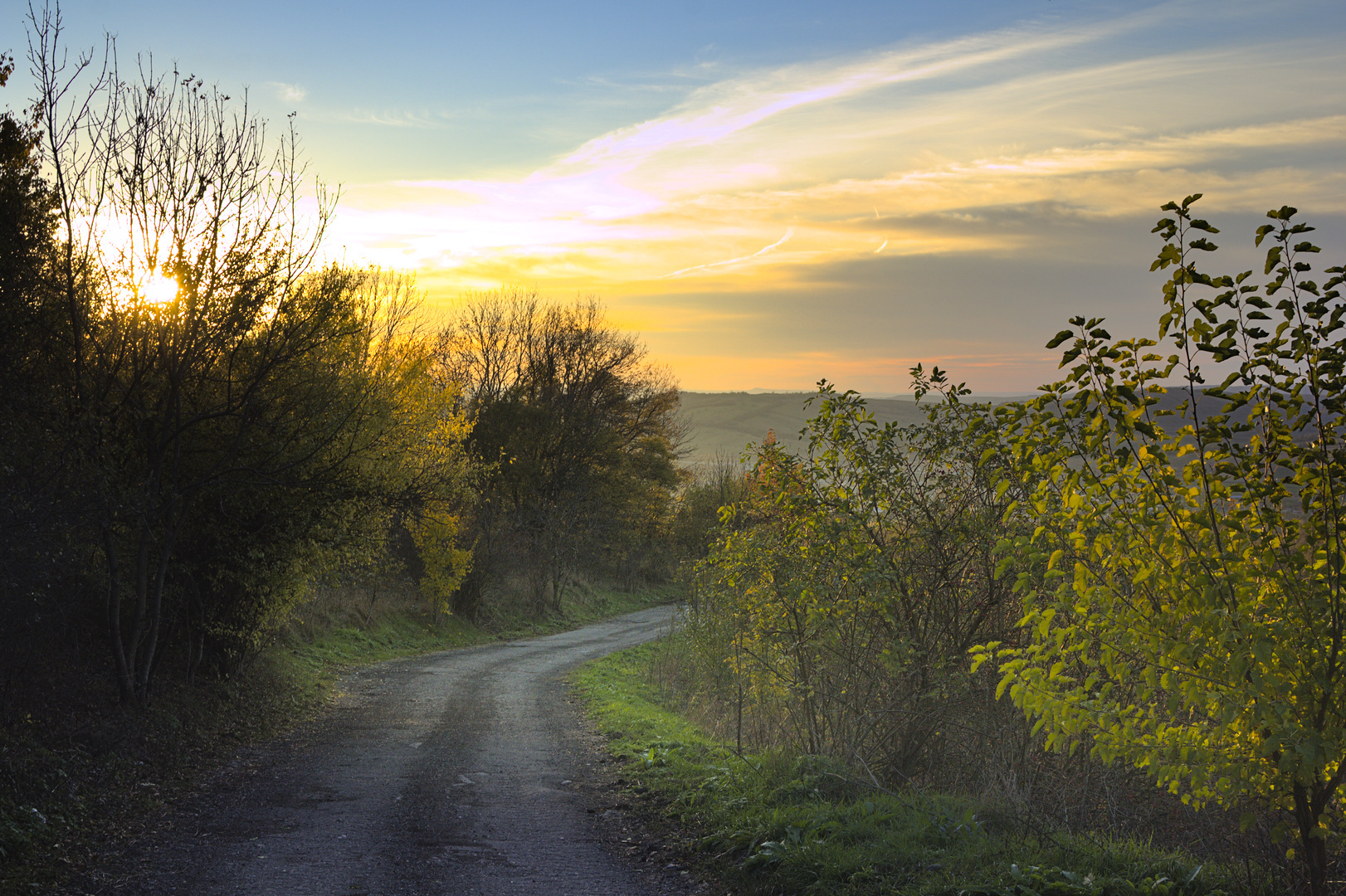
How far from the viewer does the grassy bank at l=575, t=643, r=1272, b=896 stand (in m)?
6.06

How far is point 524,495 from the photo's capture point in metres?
47.2

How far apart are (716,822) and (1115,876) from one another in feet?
13.5

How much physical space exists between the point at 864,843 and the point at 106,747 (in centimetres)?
911

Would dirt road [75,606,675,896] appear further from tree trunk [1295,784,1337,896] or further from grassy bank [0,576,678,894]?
tree trunk [1295,784,1337,896]

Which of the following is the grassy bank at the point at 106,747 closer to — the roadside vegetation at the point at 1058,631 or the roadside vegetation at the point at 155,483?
the roadside vegetation at the point at 155,483

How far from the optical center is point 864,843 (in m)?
7.54

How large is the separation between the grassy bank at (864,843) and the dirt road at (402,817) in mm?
937

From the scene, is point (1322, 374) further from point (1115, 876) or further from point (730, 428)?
point (730, 428)

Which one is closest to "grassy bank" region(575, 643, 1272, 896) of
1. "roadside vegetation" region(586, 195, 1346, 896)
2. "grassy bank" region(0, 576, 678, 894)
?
"roadside vegetation" region(586, 195, 1346, 896)

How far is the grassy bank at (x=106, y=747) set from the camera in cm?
805

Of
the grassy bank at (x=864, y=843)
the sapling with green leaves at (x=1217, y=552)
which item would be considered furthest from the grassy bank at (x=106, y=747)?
the sapling with green leaves at (x=1217, y=552)

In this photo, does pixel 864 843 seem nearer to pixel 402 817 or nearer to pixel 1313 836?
pixel 1313 836

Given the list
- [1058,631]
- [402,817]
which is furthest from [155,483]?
[1058,631]

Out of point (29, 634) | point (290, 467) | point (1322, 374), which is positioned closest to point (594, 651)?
point (290, 467)
